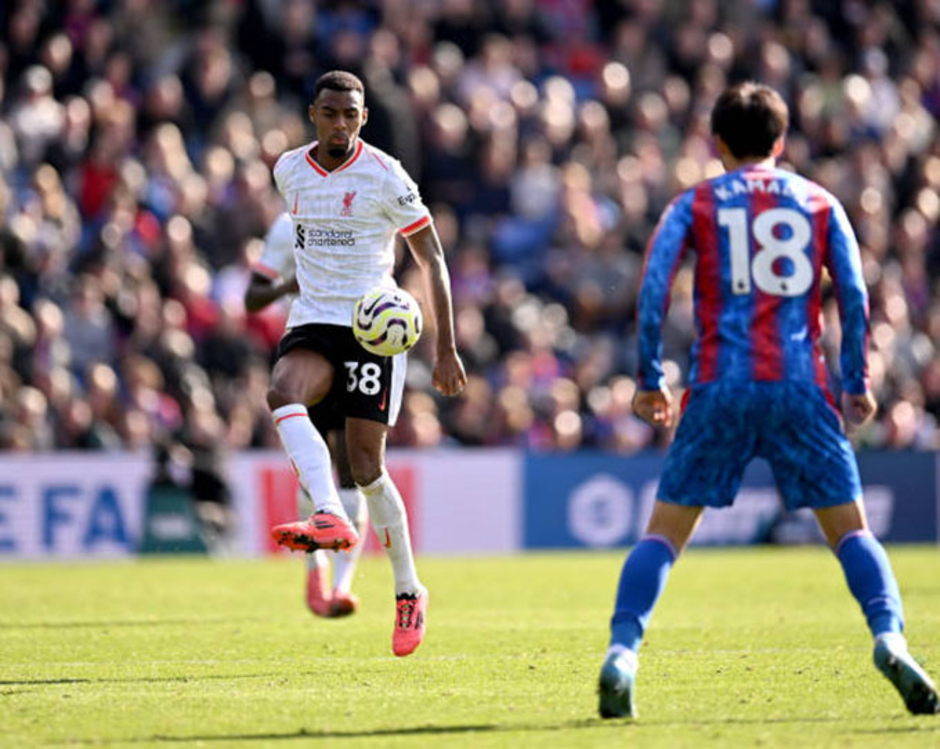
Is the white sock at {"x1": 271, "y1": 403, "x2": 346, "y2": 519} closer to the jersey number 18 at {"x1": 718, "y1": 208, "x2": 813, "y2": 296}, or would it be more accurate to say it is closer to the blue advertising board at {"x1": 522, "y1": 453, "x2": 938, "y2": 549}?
the jersey number 18 at {"x1": 718, "y1": 208, "x2": 813, "y2": 296}

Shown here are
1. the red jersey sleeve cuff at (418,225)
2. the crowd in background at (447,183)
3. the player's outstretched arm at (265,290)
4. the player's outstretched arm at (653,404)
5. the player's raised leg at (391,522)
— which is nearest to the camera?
the player's outstretched arm at (653,404)

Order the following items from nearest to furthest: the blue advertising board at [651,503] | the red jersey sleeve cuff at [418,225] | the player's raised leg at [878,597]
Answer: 1. the player's raised leg at [878,597]
2. the red jersey sleeve cuff at [418,225]
3. the blue advertising board at [651,503]

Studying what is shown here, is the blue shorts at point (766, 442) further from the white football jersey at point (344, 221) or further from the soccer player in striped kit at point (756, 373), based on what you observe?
the white football jersey at point (344, 221)

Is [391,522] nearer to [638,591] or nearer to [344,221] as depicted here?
[344,221]

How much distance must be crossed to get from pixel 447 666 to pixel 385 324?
160 cm

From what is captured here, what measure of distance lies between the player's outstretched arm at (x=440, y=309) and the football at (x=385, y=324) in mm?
147

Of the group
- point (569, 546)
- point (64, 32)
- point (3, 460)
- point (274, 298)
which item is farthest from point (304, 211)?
point (64, 32)

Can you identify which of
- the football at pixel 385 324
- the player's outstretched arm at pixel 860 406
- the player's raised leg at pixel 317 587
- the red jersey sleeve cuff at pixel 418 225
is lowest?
the player's raised leg at pixel 317 587

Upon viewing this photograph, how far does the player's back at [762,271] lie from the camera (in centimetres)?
673

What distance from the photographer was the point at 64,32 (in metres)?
20.4

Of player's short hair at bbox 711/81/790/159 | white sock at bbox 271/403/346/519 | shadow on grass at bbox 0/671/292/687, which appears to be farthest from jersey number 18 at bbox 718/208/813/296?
shadow on grass at bbox 0/671/292/687

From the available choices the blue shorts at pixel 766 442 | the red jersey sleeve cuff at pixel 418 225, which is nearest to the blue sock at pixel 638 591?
the blue shorts at pixel 766 442

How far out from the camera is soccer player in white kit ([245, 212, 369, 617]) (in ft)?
35.4

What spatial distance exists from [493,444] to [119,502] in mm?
4038
